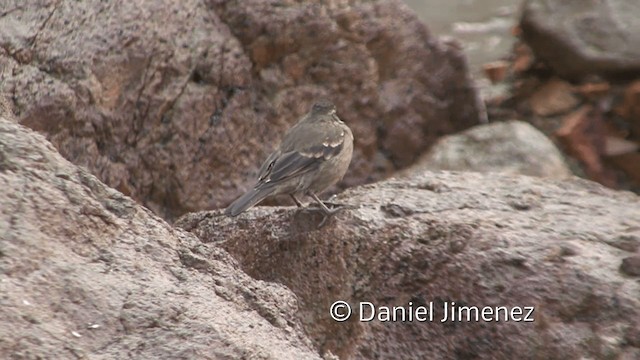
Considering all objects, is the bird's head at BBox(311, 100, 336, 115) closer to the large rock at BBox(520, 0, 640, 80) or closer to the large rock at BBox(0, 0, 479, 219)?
the large rock at BBox(0, 0, 479, 219)

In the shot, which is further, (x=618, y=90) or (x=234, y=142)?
(x=618, y=90)

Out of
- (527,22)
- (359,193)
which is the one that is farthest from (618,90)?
(359,193)

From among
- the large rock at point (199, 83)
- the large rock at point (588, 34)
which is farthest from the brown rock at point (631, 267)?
the large rock at point (588, 34)

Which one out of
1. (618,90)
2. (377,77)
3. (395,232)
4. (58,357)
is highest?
(58,357)

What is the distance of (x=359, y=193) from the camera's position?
19.1 feet

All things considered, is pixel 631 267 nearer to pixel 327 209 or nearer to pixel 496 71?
pixel 327 209

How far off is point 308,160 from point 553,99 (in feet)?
14.6

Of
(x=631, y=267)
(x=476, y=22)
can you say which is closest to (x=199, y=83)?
(x=631, y=267)

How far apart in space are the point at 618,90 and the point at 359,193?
4853 millimetres

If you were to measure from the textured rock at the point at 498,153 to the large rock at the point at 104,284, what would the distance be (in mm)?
4441

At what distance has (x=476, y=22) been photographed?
43.8 ft

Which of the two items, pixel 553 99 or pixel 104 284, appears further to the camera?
pixel 553 99

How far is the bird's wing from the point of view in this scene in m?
6.23

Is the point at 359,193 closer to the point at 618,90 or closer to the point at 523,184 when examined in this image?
the point at 523,184
